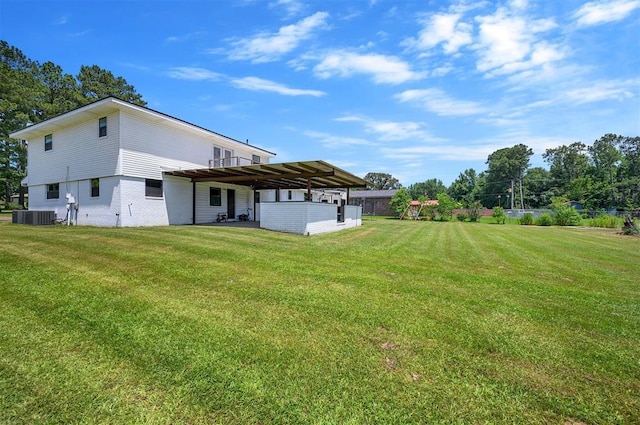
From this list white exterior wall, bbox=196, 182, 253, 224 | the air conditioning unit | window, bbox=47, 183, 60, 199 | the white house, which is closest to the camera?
the white house

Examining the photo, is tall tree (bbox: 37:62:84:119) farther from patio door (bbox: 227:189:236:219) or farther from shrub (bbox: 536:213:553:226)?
shrub (bbox: 536:213:553:226)

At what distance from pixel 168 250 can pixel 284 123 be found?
13788 mm

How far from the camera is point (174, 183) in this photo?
49.6 feet

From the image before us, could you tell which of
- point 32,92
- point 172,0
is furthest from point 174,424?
point 32,92

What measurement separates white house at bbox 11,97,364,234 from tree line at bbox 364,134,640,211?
44846 millimetres

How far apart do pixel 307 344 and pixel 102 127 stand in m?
15.8

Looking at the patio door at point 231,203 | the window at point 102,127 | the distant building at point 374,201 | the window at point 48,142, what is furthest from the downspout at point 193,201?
the distant building at point 374,201

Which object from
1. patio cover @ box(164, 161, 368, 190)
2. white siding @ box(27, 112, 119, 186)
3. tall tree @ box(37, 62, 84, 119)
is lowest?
patio cover @ box(164, 161, 368, 190)

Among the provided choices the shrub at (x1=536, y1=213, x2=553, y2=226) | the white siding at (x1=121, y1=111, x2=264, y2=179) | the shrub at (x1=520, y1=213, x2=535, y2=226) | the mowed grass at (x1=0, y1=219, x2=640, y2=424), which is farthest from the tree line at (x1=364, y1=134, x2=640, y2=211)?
the mowed grass at (x1=0, y1=219, x2=640, y2=424)

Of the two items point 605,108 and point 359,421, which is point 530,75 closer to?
point 605,108

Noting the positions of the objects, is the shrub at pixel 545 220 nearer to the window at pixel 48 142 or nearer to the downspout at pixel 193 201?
the downspout at pixel 193 201

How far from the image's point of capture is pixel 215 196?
1761 centimetres

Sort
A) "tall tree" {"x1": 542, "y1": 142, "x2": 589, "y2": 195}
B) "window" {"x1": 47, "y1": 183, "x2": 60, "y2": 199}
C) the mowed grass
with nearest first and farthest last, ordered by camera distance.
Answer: the mowed grass < "window" {"x1": 47, "y1": 183, "x2": 60, "y2": 199} < "tall tree" {"x1": 542, "y1": 142, "x2": 589, "y2": 195}

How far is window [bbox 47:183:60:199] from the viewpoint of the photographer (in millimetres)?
16062
